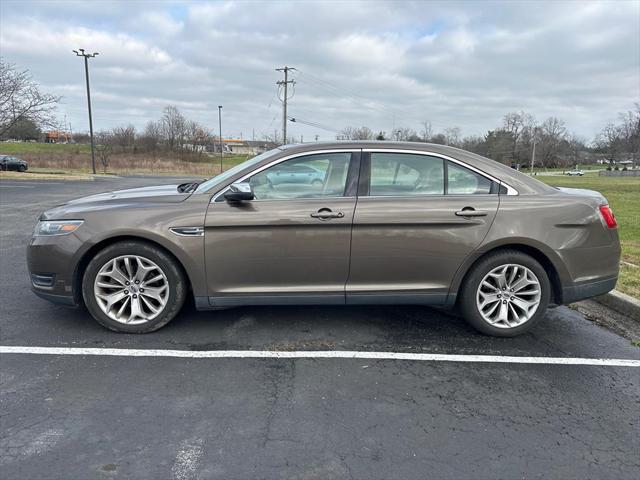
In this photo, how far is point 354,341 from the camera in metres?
3.50

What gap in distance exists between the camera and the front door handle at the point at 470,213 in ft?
11.4

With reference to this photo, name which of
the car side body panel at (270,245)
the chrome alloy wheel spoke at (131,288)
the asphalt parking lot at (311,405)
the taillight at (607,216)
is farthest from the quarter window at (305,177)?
the taillight at (607,216)

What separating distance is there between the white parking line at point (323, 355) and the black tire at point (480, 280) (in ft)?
1.15

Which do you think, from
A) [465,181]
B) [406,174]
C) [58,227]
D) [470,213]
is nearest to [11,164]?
[58,227]

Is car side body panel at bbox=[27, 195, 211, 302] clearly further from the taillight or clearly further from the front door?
the taillight

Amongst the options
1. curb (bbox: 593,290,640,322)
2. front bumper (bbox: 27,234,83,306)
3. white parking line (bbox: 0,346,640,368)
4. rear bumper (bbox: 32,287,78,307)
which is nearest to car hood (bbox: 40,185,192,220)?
front bumper (bbox: 27,234,83,306)

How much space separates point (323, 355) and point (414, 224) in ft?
4.19

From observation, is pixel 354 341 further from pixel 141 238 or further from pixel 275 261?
pixel 141 238

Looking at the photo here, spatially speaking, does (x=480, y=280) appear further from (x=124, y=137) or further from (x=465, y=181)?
(x=124, y=137)

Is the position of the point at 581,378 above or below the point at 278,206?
below

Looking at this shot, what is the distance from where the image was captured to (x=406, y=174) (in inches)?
142

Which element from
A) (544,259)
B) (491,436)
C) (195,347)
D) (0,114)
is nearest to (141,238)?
(195,347)

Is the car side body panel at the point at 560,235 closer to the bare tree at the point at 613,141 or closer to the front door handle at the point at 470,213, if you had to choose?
the front door handle at the point at 470,213

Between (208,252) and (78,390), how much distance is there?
129cm
